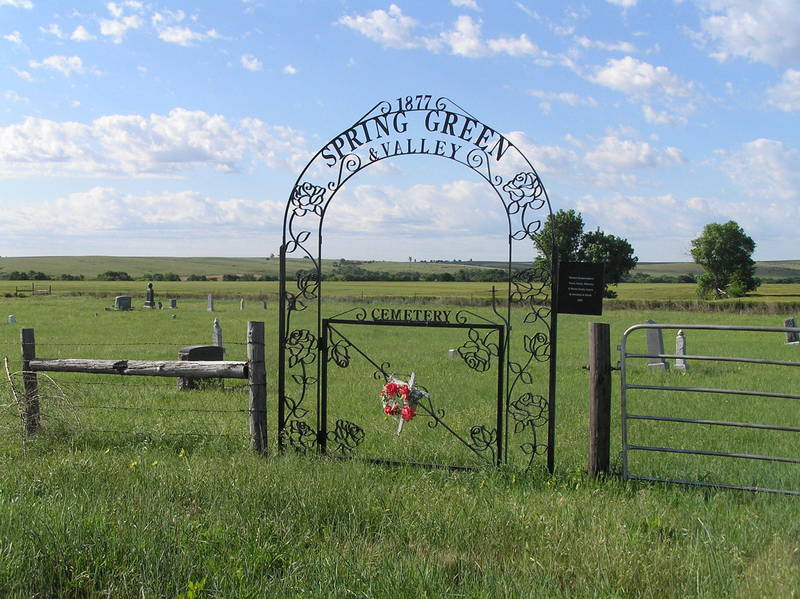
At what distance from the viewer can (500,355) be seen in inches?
287

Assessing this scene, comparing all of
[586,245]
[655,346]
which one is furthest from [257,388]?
[586,245]

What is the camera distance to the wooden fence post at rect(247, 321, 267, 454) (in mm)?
8062

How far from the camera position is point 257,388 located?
8164mm

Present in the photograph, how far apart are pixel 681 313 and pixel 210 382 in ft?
107

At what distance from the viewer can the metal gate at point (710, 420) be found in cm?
666

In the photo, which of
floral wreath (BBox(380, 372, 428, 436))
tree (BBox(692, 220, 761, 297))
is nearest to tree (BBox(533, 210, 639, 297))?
tree (BBox(692, 220, 761, 297))

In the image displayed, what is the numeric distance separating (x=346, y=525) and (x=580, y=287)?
10.4ft

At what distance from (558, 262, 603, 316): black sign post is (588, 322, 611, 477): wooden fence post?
23cm

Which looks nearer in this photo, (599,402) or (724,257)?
(599,402)

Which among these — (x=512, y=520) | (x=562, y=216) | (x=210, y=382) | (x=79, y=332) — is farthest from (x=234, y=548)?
(x=562, y=216)

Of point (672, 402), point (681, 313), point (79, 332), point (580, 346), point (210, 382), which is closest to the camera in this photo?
point (672, 402)

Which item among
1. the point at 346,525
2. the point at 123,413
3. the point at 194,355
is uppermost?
the point at 194,355

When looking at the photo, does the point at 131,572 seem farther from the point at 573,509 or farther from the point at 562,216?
the point at 562,216

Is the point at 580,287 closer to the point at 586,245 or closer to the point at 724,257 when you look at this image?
Answer: the point at 586,245
